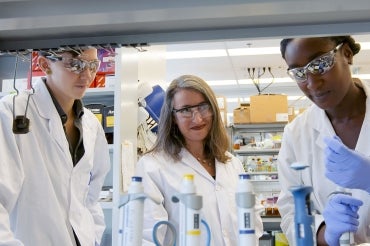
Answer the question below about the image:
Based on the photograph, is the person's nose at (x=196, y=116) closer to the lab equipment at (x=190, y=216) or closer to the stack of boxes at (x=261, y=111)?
the lab equipment at (x=190, y=216)

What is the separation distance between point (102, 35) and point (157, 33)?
10 cm

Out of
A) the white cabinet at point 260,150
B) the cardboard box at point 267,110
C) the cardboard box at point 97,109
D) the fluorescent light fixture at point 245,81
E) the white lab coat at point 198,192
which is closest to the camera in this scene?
the white lab coat at point 198,192

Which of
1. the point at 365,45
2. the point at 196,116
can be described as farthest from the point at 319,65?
the point at 365,45

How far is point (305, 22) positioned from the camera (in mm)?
705

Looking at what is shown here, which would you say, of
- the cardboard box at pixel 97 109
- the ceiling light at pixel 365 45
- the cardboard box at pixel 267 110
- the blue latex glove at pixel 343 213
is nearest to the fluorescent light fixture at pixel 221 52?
the ceiling light at pixel 365 45

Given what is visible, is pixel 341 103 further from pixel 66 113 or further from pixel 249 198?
pixel 66 113

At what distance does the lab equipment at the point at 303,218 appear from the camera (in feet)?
2.07

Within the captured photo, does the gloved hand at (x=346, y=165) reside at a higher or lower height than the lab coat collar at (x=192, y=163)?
lower

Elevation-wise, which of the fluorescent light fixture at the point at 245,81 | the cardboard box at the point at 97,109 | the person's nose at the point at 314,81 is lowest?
the person's nose at the point at 314,81

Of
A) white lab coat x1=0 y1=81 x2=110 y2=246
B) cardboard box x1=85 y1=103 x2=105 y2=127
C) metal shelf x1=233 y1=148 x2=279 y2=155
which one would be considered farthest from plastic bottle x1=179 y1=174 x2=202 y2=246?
metal shelf x1=233 y1=148 x2=279 y2=155

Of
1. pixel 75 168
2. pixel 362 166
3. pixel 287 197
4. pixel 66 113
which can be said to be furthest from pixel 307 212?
pixel 66 113

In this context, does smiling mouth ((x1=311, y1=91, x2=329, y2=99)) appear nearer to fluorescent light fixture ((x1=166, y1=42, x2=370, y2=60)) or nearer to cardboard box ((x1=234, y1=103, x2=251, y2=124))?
cardboard box ((x1=234, y1=103, x2=251, y2=124))

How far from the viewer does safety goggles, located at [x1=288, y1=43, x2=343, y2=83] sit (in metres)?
1.14

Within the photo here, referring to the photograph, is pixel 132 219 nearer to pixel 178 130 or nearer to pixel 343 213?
pixel 343 213
